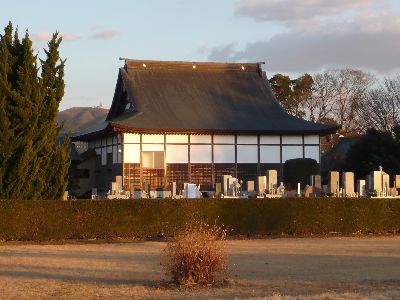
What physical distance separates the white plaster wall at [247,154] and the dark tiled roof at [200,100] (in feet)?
3.69

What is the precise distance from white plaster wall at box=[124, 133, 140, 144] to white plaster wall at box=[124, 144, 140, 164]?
233 mm

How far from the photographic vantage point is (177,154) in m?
43.0

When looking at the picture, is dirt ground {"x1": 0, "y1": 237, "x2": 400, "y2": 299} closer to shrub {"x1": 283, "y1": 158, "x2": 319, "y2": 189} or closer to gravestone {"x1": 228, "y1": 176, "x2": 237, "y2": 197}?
gravestone {"x1": 228, "y1": 176, "x2": 237, "y2": 197}

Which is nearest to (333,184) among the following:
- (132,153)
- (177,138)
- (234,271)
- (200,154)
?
(200,154)

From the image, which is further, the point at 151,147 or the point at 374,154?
the point at 374,154

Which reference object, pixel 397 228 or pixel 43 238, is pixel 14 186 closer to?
pixel 43 238

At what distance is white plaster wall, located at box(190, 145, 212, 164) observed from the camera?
43094 millimetres

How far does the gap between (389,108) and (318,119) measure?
8.91 meters

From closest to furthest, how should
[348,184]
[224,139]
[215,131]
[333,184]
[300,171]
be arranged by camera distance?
[348,184] < [333,184] < [300,171] < [215,131] < [224,139]

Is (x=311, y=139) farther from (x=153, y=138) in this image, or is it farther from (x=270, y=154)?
(x=153, y=138)

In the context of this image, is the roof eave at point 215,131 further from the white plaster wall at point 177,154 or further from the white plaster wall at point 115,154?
the white plaster wall at point 115,154

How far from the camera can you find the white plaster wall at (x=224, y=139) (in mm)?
43500

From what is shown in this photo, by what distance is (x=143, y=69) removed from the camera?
48.4 m

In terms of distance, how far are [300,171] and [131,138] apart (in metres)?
9.97
